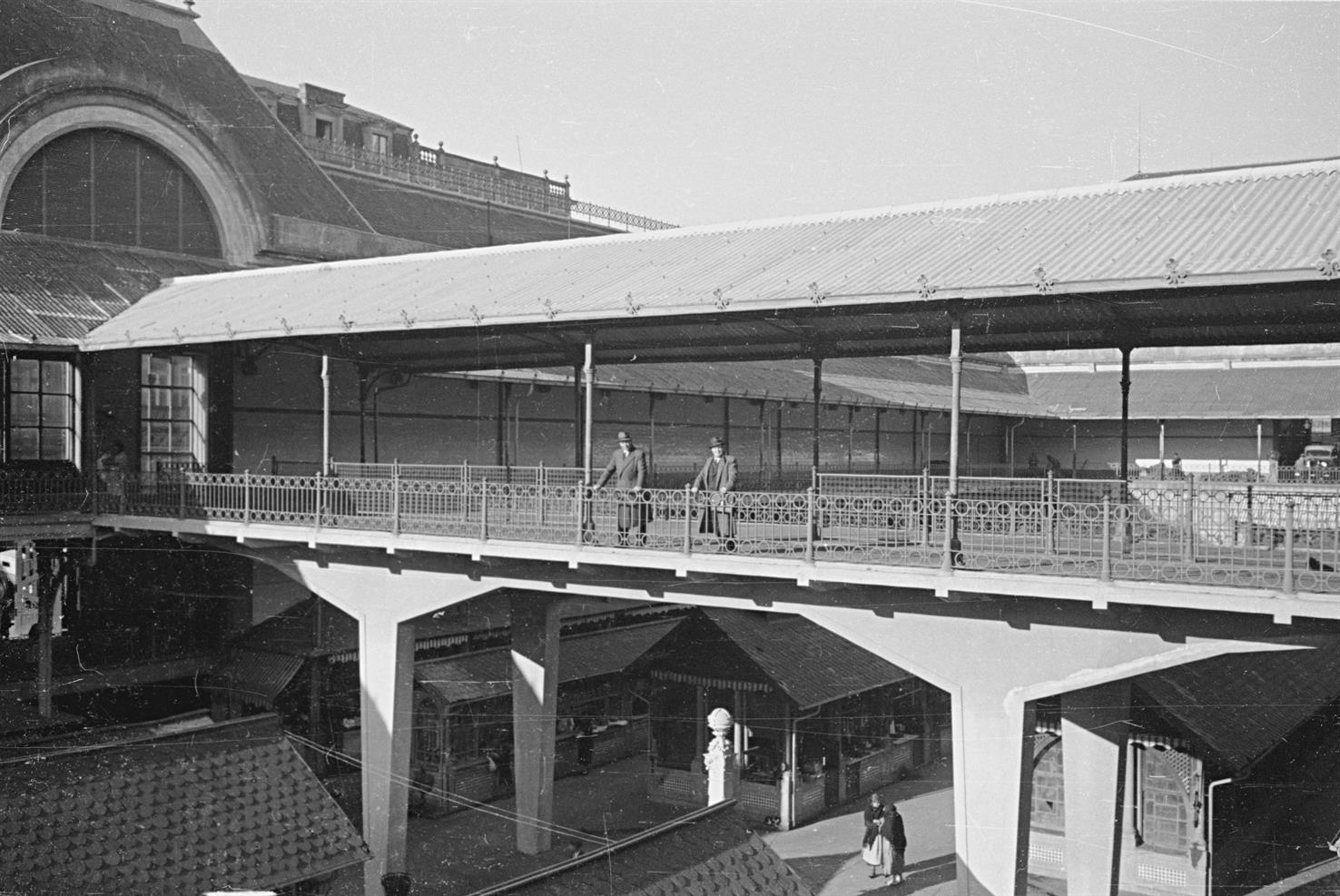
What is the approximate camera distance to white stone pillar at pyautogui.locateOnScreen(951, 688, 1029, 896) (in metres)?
13.1

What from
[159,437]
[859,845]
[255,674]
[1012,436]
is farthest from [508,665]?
[1012,436]

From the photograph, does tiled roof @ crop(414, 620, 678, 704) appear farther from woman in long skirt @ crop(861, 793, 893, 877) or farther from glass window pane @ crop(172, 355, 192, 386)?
glass window pane @ crop(172, 355, 192, 386)

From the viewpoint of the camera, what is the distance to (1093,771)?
14273 millimetres

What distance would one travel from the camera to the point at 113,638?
21891 mm

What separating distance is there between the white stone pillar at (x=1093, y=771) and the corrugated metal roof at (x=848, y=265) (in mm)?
4738

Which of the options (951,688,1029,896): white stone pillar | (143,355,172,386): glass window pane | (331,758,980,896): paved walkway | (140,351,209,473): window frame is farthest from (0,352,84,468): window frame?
(951,688,1029,896): white stone pillar

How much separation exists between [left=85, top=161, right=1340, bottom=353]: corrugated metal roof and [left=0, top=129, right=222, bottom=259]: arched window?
8.48 feet

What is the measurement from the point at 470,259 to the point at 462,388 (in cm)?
454

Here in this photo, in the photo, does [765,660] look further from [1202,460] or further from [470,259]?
[1202,460]

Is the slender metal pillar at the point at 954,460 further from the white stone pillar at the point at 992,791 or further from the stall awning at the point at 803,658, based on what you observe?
the stall awning at the point at 803,658

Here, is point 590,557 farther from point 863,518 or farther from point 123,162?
point 123,162

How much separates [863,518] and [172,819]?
348 inches

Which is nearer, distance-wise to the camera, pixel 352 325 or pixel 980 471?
pixel 352 325

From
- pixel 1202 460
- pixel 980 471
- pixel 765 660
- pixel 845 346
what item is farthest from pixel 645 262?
pixel 1202 460
